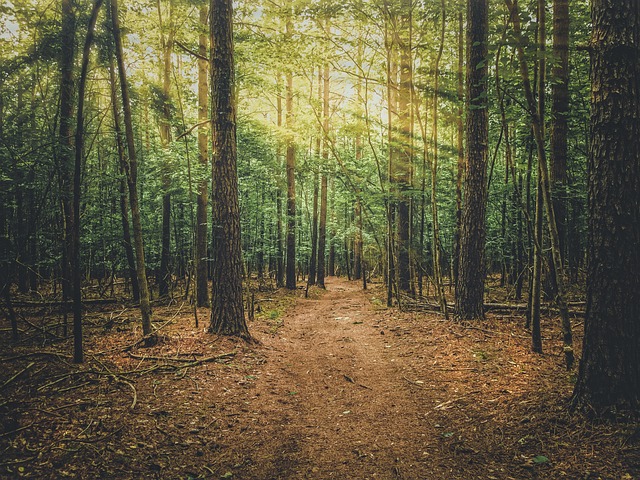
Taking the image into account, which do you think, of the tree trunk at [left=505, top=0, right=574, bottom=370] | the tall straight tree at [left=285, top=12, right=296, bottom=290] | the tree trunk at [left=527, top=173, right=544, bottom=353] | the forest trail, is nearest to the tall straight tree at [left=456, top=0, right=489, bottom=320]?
the tree trunk at [left=527, top=173, right=544, bottom=353]

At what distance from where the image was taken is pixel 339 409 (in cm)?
498

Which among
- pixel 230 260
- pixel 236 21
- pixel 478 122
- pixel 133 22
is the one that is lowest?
pixel 230 260

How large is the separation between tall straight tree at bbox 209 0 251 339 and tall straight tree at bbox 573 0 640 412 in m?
6.58

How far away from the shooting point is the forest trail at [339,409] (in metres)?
3.66

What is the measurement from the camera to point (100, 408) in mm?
4367

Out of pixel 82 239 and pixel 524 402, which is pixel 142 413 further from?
pixel 82 239

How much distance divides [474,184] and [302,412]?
261 inches

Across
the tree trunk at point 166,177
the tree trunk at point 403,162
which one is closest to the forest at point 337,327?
the tree trunk at point 166,177

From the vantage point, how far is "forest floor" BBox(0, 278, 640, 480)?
11.2 ft

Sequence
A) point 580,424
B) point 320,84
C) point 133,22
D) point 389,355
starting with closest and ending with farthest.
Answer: point 580,424, point 389,355, point 133,22, point 320,84

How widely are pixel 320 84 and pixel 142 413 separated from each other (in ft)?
63.7

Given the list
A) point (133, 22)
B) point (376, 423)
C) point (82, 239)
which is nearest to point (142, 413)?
point (376, 423)

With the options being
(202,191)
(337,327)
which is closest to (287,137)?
(202,191)

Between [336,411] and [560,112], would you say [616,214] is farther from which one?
[560,112]
